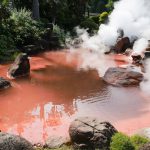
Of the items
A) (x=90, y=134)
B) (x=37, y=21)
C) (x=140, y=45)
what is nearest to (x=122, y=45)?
(x=140, y=45)

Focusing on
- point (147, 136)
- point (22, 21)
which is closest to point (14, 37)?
point (22, 21)

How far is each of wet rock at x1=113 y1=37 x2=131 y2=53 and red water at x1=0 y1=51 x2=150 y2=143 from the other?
8111 millimetres

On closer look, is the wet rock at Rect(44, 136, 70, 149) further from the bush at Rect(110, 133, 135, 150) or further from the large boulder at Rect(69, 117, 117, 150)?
the bush at Rect(110, 133, 135, 150)

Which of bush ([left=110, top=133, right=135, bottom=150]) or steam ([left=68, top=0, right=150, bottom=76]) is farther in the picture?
steam ([left=68, top=0, right=150, bottom=76])

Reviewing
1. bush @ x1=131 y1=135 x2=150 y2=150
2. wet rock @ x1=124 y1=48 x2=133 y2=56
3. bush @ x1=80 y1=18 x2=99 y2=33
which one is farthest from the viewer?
bush @ x1=80 y1=18 x2=99 y2=33

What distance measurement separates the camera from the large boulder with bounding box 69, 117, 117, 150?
952 centimetres

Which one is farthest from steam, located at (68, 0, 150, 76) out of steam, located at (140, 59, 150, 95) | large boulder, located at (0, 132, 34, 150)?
large boulder, located at (0, 132, 34, 150)

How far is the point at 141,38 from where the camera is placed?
28.5m

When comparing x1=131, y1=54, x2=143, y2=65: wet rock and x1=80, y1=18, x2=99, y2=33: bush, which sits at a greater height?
x1=80, y1=18, x2=99, y2=33: bush

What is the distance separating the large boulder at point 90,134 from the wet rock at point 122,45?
1815 cm

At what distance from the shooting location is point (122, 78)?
17.5 meters

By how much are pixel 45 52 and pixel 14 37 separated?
260 centimetres

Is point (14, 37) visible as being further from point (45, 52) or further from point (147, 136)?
point (147, 136)

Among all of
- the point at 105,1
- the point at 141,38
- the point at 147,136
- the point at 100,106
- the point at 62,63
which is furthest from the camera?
the point at 105,1
